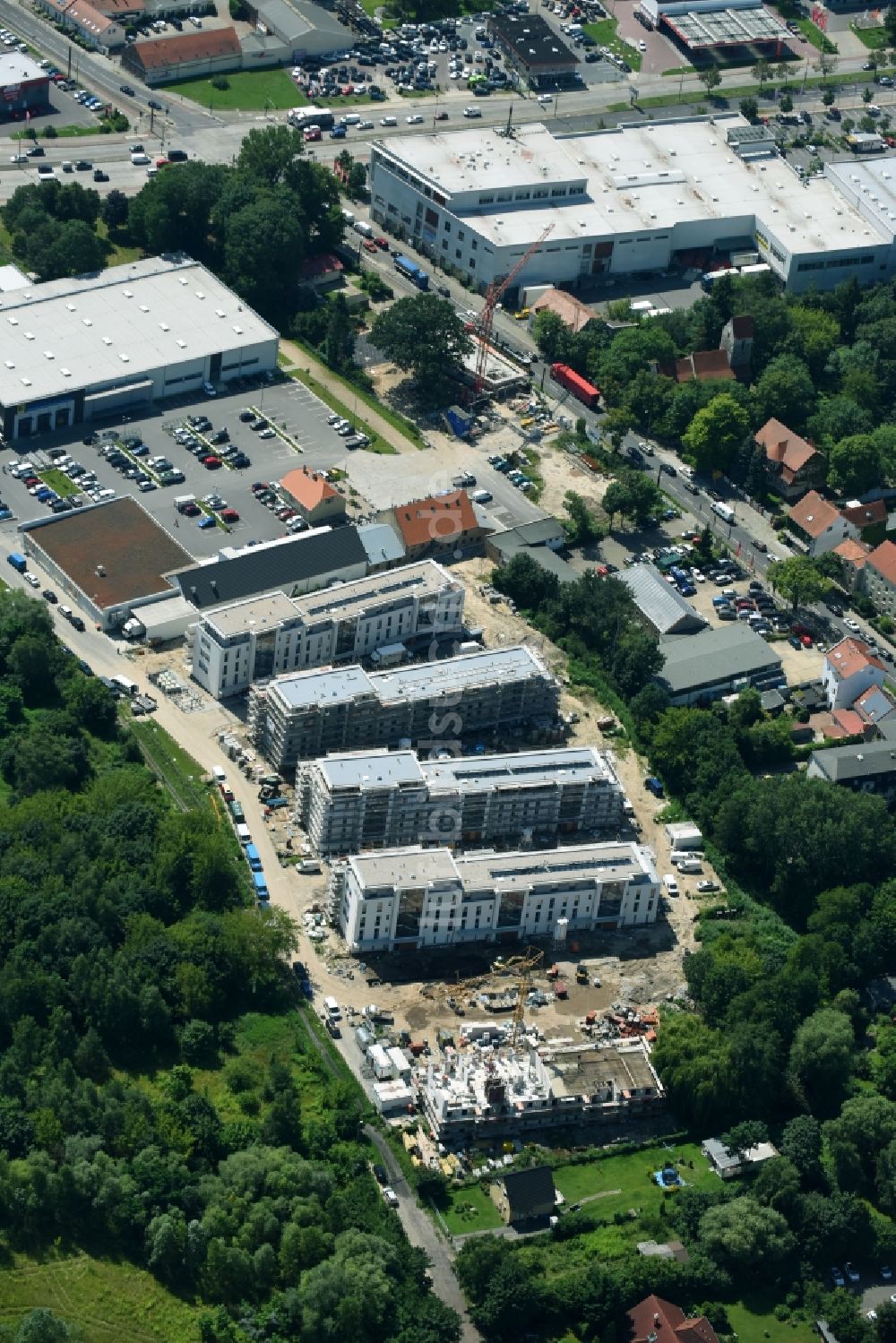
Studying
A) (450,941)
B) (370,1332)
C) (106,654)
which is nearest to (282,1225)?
(370,1332)

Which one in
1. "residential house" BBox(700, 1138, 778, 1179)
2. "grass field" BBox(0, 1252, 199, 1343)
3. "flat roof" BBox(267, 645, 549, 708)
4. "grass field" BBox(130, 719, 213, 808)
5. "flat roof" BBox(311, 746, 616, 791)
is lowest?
"grass field" BBox(0, 1252, 199, 1343)

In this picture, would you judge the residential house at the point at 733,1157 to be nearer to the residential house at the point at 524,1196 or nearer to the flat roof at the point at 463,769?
the residential house at the point at 524,1196

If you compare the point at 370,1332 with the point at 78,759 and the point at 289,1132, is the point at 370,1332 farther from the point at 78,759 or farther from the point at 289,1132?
the point at 78,759

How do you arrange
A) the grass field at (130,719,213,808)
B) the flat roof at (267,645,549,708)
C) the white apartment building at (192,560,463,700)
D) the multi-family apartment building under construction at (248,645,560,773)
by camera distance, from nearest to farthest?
the grass field at (130,719,213,808) → the multi-family apartment building under construction at (248,645,560,773) → the flat roof at (267,645,549,708) → the white apartment building at (192,560,463,700)

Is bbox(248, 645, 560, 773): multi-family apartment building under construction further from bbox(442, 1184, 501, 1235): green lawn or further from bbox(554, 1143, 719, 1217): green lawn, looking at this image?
bbox(442, 1184, 501, 1235): green lawn

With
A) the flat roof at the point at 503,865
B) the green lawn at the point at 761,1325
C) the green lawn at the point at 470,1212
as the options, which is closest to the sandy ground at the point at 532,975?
the flat roof at the point at 503,865

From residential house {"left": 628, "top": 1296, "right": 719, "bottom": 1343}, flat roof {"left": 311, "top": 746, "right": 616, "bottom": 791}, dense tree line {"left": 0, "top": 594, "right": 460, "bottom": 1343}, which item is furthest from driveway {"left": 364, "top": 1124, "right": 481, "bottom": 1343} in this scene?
flat roof {"left": 311, "top": 746, "right": 616, "bottom": 791}

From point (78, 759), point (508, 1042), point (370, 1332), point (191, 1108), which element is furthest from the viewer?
point (78, 759)
